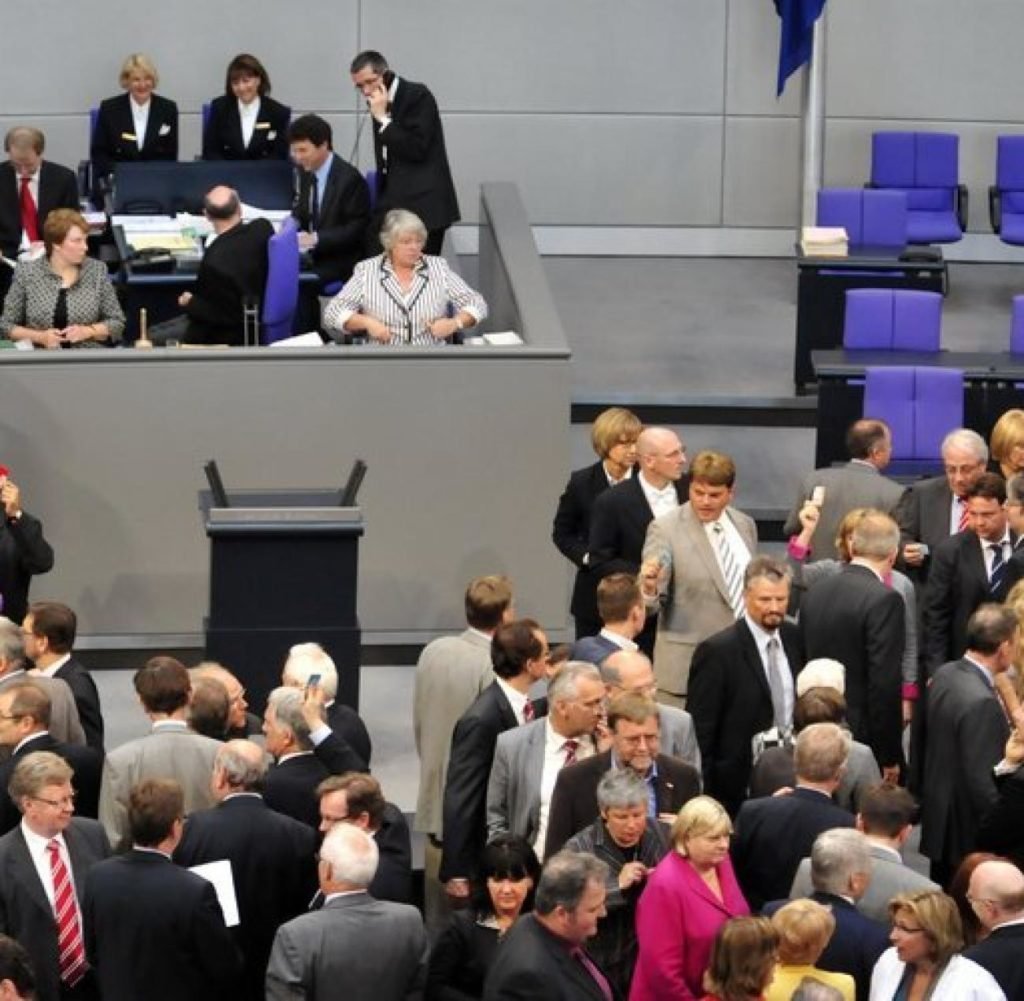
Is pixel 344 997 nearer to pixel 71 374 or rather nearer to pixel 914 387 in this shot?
pixel 71 374

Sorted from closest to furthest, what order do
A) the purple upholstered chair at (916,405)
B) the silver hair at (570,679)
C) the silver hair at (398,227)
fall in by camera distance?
1. the silver hair at (570,679)
2. the silver hair at (398,227)
3. the purple upholstered chair at (916,405)

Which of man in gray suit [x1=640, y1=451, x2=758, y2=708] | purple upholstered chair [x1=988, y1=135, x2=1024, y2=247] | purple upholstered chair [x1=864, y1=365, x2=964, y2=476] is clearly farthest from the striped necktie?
purple upholstered chair [x1=988, y1=135, x2=1024, y2=247]

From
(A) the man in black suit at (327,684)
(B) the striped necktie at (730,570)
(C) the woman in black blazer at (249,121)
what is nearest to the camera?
(A) the man in black suit at (327,684)

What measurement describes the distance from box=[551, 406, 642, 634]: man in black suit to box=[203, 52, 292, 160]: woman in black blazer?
17.8ft

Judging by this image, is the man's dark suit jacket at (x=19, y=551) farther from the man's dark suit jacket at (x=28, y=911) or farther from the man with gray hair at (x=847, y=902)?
the man with gray hair at (x=847, y=902)

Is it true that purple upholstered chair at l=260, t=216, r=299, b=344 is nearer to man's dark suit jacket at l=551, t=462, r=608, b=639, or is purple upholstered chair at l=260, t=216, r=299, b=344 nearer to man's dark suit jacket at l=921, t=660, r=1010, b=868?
man's dark suit jacket at l=551, t=462, r=608, b=639

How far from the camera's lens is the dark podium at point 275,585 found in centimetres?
975

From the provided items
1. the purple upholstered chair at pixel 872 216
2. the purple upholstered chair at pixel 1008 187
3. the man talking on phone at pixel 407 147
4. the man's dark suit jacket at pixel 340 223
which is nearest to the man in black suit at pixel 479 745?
the man's dark suit jacket at pixel 340 223

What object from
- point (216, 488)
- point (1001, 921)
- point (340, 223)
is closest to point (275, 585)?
point (216, 488)

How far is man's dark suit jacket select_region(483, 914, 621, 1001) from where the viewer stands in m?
6.57

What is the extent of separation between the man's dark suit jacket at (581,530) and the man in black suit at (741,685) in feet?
5.44

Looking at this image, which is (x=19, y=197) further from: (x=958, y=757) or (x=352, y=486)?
(x=958, y=757)

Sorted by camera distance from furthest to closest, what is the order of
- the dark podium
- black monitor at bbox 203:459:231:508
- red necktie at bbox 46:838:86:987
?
1. black monitor at bbox 203:459:231:508
2. the dark podium
3. red necktie at bbox 46:838:86:987

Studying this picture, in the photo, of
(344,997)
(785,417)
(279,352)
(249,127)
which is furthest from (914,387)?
(344,997)
